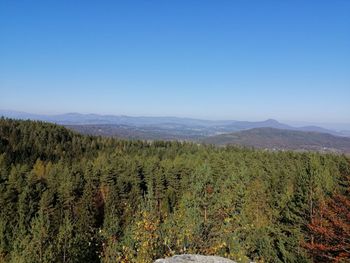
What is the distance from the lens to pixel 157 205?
1363 inches

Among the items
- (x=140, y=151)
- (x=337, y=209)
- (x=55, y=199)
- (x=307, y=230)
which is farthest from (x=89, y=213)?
(x=140, y=151)

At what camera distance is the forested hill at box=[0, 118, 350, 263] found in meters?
13.9

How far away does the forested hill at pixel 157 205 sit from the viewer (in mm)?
13898

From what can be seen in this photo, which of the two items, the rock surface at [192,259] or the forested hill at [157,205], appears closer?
the rock surface at [192,259]

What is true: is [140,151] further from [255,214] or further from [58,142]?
[255,214]

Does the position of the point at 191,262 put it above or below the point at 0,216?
above

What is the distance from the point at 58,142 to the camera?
485 feet

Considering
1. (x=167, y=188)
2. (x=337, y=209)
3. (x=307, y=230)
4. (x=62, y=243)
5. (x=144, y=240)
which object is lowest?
(x=167, y=188)

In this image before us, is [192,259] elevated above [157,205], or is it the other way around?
[192,259]

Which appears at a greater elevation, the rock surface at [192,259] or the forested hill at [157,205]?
the rock surface at [192,259]

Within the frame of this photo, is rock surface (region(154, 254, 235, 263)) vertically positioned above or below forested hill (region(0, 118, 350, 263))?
above

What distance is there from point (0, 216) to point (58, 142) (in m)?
91.9

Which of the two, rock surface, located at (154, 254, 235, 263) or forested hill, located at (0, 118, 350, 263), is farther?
forested hill, located at (0, 118, 350, 263)

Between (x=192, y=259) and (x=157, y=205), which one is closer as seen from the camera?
(x=192, y=259)
